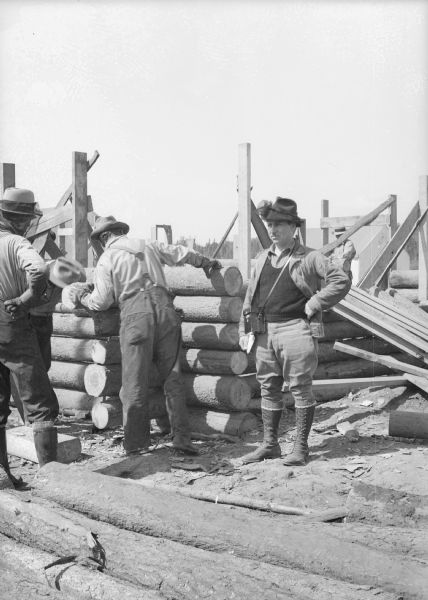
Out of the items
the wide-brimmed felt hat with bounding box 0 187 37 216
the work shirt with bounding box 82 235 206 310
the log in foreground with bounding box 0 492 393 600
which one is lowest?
the log in foreground with bounding box 0 492 393 600

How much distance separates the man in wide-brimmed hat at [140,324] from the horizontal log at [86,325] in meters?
0.33

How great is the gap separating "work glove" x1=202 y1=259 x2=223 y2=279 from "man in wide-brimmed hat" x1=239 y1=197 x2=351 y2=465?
0.86 meters

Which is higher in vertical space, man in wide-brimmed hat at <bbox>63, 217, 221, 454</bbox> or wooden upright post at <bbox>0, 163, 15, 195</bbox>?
wooden upright post at <bbox>0, 163, 15, 195</bbox>

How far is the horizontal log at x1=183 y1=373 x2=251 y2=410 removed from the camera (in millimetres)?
7500

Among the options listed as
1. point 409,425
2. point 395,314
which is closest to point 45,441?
point 409,425

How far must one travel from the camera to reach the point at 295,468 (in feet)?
20.6

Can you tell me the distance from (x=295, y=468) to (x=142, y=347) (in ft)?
6.05

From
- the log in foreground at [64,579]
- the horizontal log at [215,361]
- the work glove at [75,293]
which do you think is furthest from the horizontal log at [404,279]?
the log in foreground at [64,579]

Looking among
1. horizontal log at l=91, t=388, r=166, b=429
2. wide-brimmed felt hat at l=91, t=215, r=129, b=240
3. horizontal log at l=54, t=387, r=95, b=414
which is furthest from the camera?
horizontal log at l=54, t=387, r=95, b=414

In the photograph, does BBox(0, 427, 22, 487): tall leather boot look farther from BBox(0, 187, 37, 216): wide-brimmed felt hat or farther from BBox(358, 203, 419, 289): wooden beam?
BBox(358, 203, 419, 289): wooden beam

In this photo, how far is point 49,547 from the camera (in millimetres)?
4484

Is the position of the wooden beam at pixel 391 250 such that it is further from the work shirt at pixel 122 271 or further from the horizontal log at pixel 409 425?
the work shirt at pixel 122 271

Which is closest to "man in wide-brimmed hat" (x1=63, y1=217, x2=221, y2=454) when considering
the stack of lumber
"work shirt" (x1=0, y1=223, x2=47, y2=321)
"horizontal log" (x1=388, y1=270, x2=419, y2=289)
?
the stack of lumber

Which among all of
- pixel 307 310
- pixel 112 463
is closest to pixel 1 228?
pixel 112 463
